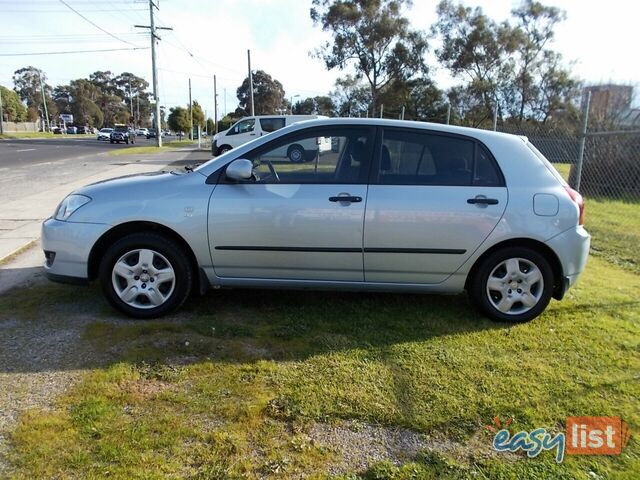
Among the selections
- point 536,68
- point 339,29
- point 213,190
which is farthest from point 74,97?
point 213,190

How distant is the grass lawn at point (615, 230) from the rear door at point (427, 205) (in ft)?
11.3

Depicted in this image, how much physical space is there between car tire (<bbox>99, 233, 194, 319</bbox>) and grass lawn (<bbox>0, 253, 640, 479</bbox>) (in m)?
0.15

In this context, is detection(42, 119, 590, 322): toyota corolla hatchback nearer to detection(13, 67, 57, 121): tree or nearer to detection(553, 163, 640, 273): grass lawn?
detection(553, 163, 640, 273): grass lawn

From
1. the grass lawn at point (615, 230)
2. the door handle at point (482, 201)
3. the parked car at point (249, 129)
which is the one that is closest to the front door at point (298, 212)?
A: the door handle at point (482, 201)

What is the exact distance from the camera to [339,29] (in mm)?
34688

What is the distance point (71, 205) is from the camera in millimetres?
4074

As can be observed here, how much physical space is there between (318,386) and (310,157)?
185 cm

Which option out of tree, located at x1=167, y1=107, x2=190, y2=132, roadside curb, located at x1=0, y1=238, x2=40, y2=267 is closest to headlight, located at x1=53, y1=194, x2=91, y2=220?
roadside curb, located at x1=0, y1=238, x2=40, y2=267

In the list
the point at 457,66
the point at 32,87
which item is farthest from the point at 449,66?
the point at 32,87

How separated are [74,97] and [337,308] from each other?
383 ft

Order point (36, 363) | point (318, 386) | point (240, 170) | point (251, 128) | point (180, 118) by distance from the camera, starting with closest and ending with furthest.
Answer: point (318, 386)
point (36, 363)
point (240, 170)
point (251, 128)
point (180, 118)

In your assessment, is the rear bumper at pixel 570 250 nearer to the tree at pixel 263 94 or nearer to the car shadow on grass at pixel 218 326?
the car shadow on grass at pixel 218 326

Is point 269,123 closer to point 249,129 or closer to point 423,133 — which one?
point 249,129

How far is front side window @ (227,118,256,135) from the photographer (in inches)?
904
